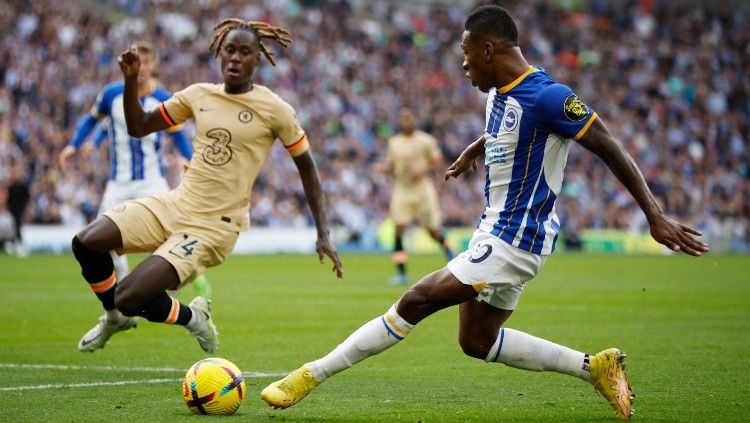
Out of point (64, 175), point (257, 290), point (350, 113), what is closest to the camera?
point (257, 290)

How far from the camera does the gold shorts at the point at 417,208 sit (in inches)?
820

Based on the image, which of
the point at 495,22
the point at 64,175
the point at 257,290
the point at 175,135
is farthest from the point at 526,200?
the point at 64,175

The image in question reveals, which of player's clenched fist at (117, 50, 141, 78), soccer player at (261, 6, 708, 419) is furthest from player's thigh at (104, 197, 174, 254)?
soccer player at (261, 6, 708, 419)

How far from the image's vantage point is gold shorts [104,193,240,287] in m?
8.13

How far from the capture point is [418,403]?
7.43m

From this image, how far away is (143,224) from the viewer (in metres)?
8.23

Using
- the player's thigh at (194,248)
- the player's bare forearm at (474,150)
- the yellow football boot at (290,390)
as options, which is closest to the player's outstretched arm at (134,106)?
the player's thigh at (194,248)

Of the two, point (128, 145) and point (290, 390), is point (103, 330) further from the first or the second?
point (128, 145)

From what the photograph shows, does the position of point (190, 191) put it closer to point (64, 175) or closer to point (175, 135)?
point (175, 135)

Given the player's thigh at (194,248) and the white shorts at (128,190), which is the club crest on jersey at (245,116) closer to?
the player's thigh at (194,248)

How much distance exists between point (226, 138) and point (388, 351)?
3130mm

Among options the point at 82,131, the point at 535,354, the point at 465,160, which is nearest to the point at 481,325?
the point at 535,354

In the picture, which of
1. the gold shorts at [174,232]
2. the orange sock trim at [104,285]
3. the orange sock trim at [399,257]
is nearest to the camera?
Answer: the gold shorts at [174,232]

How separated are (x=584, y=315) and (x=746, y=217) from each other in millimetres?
26974
